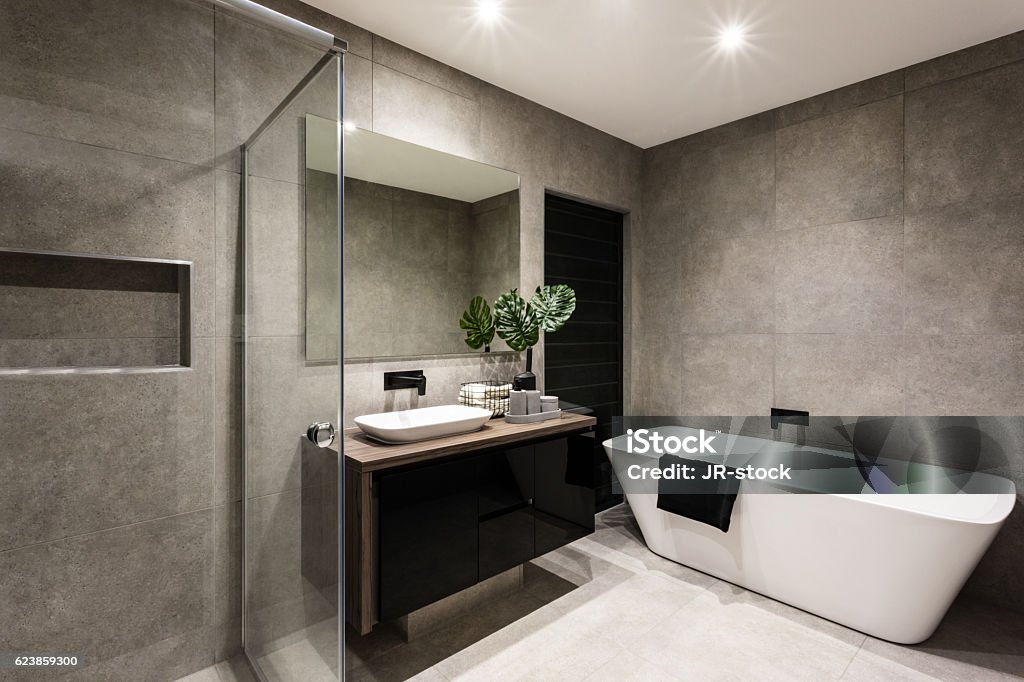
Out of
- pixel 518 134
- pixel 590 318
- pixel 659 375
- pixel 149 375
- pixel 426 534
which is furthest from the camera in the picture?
pixel 659 375

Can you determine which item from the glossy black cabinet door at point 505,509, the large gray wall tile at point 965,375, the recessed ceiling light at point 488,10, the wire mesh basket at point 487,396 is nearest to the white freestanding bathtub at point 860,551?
the large gray wall tile at point 965,375

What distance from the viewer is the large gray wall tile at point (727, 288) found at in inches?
127

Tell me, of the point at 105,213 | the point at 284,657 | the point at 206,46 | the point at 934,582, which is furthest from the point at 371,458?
the point at 934,582

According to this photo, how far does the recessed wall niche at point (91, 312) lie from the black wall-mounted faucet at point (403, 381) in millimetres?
1144

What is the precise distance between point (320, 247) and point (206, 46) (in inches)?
19.9

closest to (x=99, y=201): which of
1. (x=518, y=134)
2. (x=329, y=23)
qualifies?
(x=329, y=23)

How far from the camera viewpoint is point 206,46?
3.82 feet

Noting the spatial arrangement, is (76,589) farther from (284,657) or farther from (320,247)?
(320,247)

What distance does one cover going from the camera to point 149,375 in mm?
1229

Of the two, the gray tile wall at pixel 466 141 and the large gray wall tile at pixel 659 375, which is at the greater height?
the gray tile wall at pixel 466 141

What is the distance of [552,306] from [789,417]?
5.45 feet

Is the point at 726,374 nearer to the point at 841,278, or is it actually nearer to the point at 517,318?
the point at 841,278

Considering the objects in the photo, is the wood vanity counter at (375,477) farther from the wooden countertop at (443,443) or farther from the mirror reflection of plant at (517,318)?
the mirror reflection of plant at (517,318)

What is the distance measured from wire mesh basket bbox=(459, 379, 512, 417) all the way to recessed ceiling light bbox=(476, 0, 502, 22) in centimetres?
169
